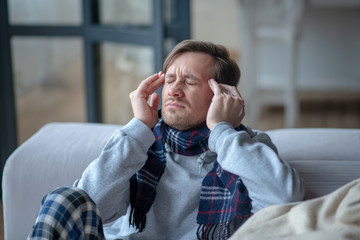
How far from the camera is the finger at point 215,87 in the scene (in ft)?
4.63

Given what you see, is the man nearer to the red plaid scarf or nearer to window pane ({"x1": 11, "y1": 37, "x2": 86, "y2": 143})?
the red plaid scarf

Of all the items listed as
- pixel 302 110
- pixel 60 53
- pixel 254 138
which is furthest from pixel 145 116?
pixel 302 110

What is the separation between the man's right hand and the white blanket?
43 cm

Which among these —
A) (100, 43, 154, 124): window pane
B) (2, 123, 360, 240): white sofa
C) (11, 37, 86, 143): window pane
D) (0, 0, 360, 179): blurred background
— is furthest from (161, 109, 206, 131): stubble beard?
(11, 37, 86, 143): window pane

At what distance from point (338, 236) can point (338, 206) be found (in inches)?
4.9

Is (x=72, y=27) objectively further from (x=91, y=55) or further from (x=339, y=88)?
(x=339, y=88)

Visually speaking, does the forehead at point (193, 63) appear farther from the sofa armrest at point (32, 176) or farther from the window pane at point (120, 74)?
the window pane at point (120, 74)

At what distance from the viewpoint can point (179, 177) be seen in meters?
1.44

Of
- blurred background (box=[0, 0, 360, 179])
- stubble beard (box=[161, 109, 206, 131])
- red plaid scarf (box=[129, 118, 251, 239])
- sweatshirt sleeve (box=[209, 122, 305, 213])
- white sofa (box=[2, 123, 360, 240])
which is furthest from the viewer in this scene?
blurred background (box=[0, 0, 360, 179])

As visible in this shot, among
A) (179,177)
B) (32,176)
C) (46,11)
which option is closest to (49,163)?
(32,176)

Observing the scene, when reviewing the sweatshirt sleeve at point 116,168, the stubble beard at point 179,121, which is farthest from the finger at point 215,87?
the sweatshirt sleeve at point 116,168

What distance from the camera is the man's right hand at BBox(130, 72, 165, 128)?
57.7 inches

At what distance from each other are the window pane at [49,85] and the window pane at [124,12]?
29.1 inches

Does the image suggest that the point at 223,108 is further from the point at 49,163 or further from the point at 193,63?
the point at 49,163
